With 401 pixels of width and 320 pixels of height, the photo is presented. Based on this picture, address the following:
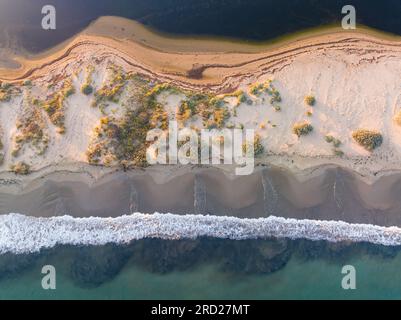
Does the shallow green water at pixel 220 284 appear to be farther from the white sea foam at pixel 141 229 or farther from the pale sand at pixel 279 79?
the pale sand at pixel 279 79

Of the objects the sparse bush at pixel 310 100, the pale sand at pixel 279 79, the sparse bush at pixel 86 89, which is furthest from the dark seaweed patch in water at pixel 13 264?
the sparse bush at pixel 310 100

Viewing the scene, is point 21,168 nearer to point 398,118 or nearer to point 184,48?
point 184,48

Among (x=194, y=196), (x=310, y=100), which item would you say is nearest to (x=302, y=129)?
(x=310, y=100)

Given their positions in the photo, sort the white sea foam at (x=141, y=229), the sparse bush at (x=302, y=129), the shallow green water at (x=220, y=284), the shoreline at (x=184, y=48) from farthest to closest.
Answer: the shoreline at (x=184, y=48) → the sparse bush at (x=302, y=129) → the white sea foam at (x=141, y=229) → the shallow green water at (x=220, y=284)

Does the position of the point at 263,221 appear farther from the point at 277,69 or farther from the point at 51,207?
the point at 51,207

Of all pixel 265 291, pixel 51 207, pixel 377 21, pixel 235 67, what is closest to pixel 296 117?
pixel 235 67
